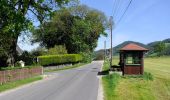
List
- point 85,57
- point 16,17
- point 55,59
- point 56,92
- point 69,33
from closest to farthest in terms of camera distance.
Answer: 1. point 56,92
2. point 16,17
3. point 55,59
4. point 69,33
5. point 85,57

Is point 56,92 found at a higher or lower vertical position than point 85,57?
lower

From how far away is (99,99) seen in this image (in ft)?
66.6

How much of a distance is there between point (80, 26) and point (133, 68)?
55.5 metres

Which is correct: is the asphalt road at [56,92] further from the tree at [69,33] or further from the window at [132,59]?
Result: the tree at [69,33]

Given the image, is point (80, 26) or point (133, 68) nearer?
point (133, 68)

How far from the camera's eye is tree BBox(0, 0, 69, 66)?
37219mm

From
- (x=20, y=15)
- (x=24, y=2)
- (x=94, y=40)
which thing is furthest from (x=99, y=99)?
(x=94, y=40)

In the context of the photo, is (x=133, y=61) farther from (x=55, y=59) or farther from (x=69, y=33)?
(x=69, y=33)

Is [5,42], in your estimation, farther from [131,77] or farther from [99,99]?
[99,99]

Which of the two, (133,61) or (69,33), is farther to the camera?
(69,33)

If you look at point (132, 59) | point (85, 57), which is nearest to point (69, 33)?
point (85, 57)

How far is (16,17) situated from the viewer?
123ft

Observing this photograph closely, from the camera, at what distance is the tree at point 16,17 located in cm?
3722

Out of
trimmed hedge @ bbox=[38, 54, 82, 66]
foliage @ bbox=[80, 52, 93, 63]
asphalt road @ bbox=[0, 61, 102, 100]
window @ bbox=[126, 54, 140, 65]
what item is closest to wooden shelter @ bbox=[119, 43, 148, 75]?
window @ bbox=[126, 54, 140, 65]
